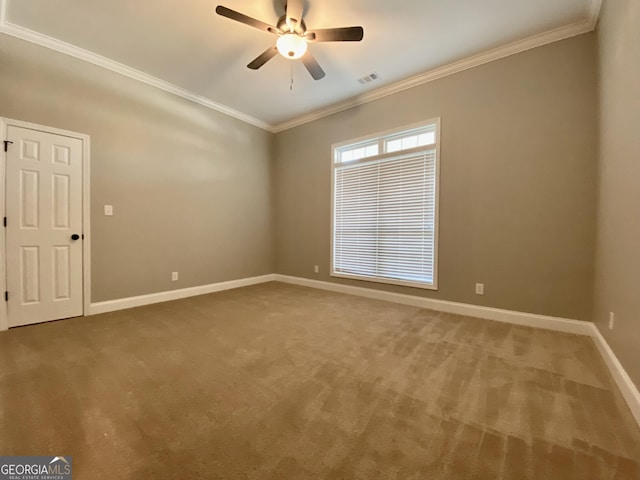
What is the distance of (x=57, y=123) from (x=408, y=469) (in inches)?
176

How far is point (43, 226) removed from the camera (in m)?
2.81

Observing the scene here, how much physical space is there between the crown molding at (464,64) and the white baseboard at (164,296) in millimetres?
3339

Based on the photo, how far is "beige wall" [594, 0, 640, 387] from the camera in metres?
1.52

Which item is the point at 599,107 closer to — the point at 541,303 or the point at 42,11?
the point at 541,303

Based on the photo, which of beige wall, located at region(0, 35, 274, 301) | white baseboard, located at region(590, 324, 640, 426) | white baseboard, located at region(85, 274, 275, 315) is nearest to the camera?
white baseboard, located at region(590, 324, 640, 426)

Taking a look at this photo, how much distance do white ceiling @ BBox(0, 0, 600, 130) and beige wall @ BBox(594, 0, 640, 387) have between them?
744 millimetres

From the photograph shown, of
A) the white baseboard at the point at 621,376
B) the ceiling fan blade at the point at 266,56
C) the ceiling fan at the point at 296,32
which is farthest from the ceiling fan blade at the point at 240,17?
the white baseboard at the point at 621,376

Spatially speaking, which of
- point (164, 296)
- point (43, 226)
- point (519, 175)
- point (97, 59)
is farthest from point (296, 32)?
point (164, 296)

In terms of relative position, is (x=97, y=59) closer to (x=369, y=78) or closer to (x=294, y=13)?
(x=294, y=13)

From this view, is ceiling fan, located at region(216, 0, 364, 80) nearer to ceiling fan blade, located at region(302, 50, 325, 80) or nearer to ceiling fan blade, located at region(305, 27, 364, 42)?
ceiling fan blade, located at region(305, 27, 364, 42)

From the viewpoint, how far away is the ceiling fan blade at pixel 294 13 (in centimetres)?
211

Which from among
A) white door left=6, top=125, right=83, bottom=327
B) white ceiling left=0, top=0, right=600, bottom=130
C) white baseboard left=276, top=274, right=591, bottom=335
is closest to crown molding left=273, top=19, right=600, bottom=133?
white ceiling left=0, top=0, right=600, bottom=130

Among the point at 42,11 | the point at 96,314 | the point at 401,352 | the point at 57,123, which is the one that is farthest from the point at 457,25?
the point at 96,314

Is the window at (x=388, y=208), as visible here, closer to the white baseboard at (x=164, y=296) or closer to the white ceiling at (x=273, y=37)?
the white ceiling at (x=273, y=37)
